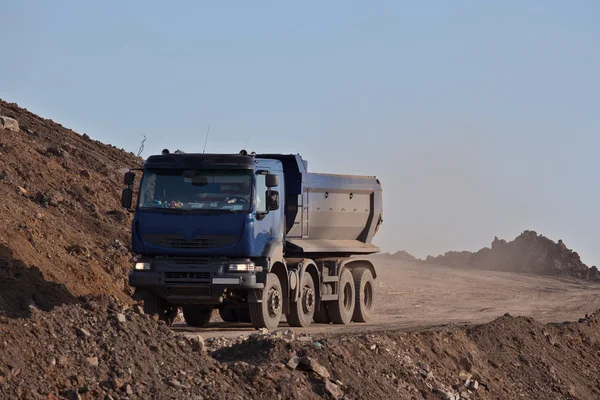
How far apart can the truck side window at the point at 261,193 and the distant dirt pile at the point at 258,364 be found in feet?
8.71

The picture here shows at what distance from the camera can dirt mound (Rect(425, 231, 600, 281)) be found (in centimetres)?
5078

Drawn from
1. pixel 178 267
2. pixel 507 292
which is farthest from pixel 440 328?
pixel 507 292

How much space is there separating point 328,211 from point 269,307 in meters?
3.49

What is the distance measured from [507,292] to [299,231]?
60.4 ft

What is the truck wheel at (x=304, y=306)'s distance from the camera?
2298 cm

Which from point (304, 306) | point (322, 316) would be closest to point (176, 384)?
point (304, 306)

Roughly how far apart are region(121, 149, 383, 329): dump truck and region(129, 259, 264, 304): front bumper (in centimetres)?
2

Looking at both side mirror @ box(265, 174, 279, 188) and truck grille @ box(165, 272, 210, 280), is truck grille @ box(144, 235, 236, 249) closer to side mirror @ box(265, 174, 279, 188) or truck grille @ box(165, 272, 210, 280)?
truck grille @ box(165, 272, 210, 280)

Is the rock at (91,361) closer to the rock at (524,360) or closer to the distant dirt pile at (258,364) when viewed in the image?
the distant dirt pile at (258,364)

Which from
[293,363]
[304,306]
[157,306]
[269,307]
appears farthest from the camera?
[304,306]

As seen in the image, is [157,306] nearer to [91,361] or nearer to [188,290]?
[188,290]

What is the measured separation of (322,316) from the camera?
2531 centimetres

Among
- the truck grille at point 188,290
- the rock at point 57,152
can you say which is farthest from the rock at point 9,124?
the truck grille at point 188,290

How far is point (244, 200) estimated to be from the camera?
20.5 meters
